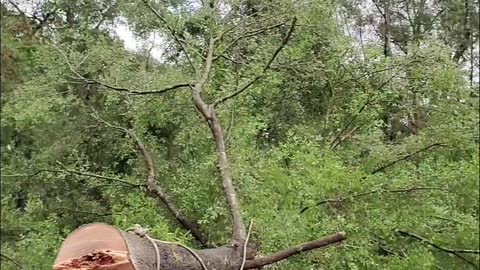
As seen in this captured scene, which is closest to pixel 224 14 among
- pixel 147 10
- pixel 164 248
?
pixel 147 10

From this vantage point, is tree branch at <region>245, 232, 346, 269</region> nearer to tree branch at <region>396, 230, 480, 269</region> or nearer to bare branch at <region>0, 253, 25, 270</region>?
tree branch at <region>396, 230, 480, 269</region>

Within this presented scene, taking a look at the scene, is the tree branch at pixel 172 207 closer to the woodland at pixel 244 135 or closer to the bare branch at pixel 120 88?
the woodland at pixel 244 135

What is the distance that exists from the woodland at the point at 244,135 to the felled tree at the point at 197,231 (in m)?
0.01

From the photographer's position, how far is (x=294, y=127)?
12.3 ft

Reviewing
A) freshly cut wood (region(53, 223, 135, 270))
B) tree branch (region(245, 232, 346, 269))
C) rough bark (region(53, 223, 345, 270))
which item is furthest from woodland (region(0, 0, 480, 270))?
freshly cut wood (region(53, 223, 135, 270))

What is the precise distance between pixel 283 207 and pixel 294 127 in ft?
2.88

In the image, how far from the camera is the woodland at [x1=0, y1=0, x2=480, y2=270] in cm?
300

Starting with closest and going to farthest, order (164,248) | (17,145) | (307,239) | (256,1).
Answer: (164,248)
(307,239)
(256,1)
(17,145)

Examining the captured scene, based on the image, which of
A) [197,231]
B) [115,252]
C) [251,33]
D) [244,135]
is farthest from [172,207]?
[115,252]

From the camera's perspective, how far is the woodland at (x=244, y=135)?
300cm

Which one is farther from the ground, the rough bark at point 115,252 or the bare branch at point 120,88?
the bare branch at point 120,88

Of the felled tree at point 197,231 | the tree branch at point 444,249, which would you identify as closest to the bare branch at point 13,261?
the felled tree at point 197,231

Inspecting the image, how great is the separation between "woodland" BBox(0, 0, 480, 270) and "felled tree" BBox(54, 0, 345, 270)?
0.05ft

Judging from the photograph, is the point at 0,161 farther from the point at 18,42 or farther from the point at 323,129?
the point at 323,129
